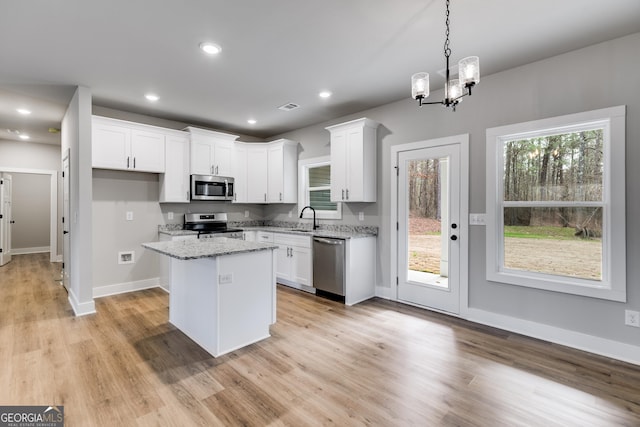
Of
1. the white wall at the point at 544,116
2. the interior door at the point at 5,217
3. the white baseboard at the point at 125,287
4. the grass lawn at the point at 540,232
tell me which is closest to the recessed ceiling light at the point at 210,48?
the white wall at the point at 544,116

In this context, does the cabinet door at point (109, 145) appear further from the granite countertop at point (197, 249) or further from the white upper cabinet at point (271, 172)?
the granite countertop at point (197, 249)

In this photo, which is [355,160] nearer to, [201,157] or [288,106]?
[288,106]

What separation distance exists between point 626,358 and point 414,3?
3.25 metres

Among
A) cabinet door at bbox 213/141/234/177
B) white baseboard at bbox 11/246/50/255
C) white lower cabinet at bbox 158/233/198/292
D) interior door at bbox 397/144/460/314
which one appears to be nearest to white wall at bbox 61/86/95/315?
white lower cabinet at bbox 158/233/198/292

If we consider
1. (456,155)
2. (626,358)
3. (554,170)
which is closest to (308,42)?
(456,155)

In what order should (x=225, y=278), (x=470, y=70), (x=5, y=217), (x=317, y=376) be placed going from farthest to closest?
(x=5, y=217), (x=225, y=278), (x=317, y=376), (x=470, y=70)

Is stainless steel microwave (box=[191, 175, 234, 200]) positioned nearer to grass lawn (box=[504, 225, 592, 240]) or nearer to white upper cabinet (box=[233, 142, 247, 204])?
white upper cabinet (box=[233, 142, 247, 204])

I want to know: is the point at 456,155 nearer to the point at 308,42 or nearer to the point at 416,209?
the point at 416,209

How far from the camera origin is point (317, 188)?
527 cm

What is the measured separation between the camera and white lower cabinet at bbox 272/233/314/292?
14.7 feet

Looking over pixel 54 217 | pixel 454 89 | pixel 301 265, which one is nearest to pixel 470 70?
pixel 454 89

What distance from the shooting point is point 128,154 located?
4.24m

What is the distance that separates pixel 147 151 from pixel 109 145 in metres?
0.46

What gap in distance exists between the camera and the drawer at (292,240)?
4.50 metres
